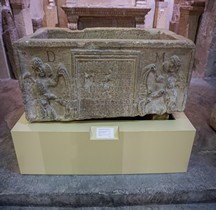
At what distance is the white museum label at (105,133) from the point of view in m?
1.44

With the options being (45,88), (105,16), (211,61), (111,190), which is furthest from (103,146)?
(105,16)

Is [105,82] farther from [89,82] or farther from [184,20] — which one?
[184,20]

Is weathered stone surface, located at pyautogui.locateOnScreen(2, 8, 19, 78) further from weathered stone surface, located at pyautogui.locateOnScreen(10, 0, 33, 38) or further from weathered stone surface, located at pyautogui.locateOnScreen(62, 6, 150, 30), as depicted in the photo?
weathered stone surface, located at pyautogui.locateOnScreen(62, 6, 150, 30)

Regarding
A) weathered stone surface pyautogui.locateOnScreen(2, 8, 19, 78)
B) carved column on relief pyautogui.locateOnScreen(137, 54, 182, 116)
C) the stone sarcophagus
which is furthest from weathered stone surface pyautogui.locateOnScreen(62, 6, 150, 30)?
carved column on relief pyautogui.locateOnScreen(137, 54, 182, 116)

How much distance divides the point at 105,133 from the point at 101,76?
393 mm

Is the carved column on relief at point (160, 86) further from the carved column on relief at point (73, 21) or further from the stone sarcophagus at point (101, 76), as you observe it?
the carved column on relief at point (73, 21)

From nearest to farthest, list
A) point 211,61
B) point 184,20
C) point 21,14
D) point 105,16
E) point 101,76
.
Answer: point 101,76
point 211,61
point 21,14
point 184,20
point 105,16

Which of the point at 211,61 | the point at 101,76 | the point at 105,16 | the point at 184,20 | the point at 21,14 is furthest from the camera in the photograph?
the point at 105,16

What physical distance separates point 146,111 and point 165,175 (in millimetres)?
516

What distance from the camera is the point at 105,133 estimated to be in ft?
4.78

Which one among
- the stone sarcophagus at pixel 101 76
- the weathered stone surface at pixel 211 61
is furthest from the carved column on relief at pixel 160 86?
the weathered stone surface at pixel 211 61

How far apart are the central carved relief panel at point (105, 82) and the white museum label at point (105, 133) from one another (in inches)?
4.3

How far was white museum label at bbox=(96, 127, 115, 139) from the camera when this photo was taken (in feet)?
4.73

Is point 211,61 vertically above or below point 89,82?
below
